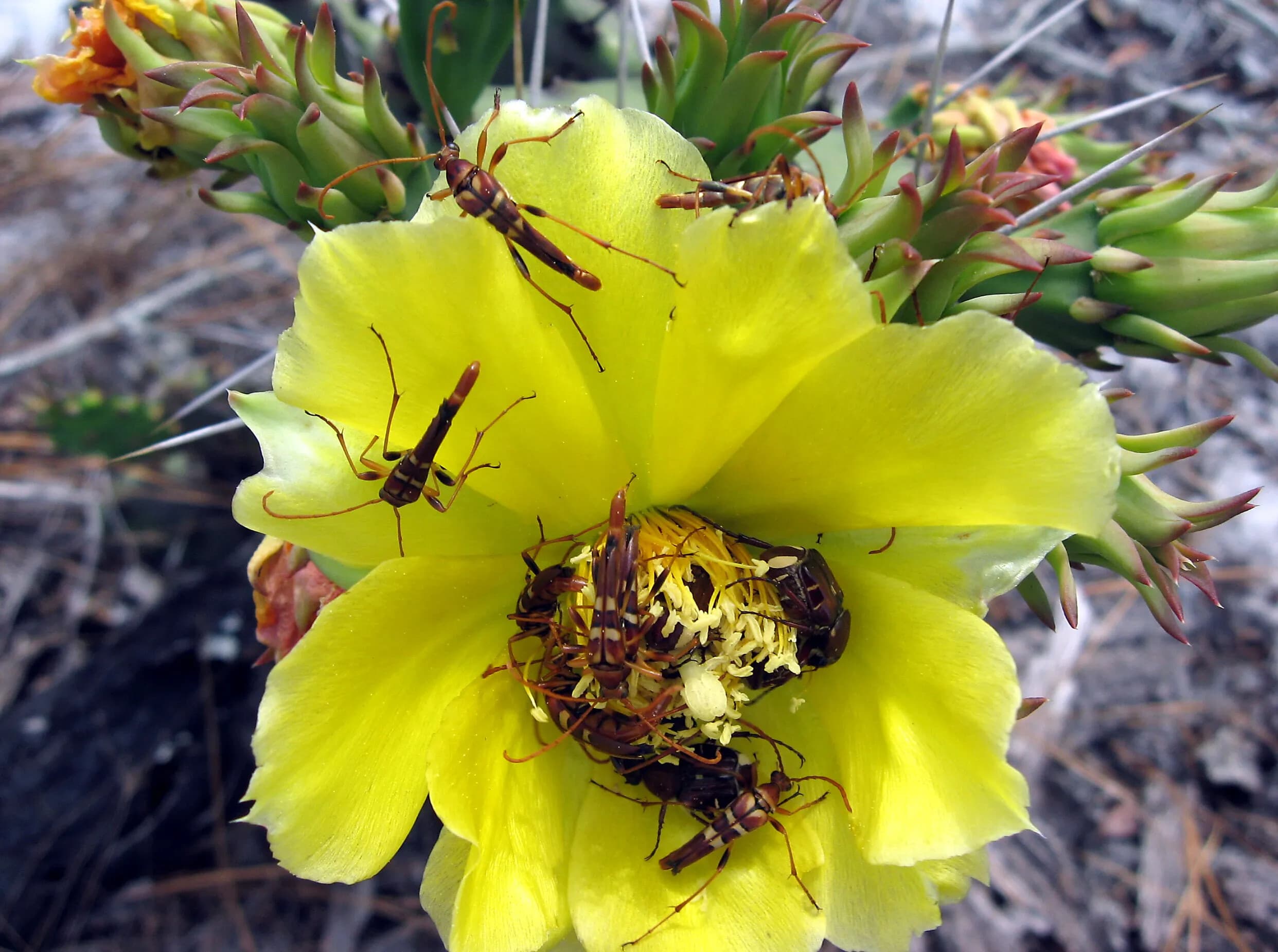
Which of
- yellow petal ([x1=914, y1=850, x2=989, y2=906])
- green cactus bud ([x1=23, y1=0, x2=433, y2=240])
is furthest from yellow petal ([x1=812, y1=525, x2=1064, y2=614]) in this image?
green cactus bud ([x1=23, y1=0, x2=433, y2=240])

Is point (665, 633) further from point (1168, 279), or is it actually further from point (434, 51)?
point (434, 51)

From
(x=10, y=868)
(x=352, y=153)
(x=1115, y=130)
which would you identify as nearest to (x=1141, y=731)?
(x=1115, y=130)

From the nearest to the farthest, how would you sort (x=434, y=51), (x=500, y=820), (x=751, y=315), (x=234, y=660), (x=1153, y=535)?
(x=751, y=315)
(x=500, y=820)
(x=1153, y=535)
(x=434, y=51)
(x=234, y=660)

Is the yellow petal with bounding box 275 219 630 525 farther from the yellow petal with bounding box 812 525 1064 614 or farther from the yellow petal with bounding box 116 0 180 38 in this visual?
the yellow petal with bounding box 116 0 180 38

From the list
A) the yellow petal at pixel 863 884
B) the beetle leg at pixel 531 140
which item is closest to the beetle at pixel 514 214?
the beetle leg at pixel 531 140

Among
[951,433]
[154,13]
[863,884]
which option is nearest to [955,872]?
[863,884]

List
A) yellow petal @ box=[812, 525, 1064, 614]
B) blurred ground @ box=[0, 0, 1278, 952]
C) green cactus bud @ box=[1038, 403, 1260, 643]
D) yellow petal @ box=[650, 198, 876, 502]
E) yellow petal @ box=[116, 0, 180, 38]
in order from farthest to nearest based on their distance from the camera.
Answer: blurred ground @ box=[0, 0, 1278, 952] < yellow petal @ box=[116, 0, 180, 38] < green cactus bud @ box=[1038, 403, 1260, 643] < yellow petal @ box=[812, 525, 1064, 614] < yellow petal @ box=[650, 198, 876, 502]
